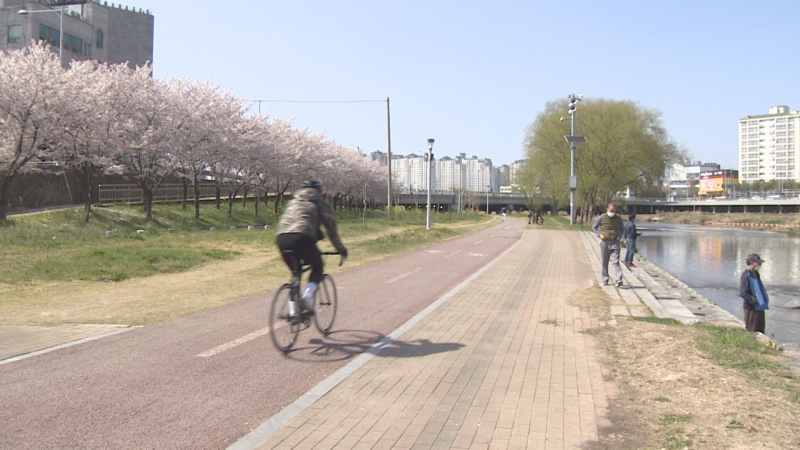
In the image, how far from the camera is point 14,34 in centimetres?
6041

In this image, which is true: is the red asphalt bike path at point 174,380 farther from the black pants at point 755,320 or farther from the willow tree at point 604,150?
the willow tree at point 604,150

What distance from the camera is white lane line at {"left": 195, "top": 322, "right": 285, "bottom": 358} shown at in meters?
6.04

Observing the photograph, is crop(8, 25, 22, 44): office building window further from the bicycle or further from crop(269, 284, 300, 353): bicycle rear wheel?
crop(269, 284, 300, 353): bicycle rear wheel

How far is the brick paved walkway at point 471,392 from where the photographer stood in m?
4.10

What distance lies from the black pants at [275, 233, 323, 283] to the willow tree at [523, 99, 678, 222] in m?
47.2

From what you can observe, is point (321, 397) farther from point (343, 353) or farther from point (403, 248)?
point (403, 248)

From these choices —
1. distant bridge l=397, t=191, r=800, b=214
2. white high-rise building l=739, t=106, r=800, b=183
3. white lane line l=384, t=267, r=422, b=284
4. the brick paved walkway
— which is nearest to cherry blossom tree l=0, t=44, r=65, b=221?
white lane line l=384, t=267, r=422, b=284

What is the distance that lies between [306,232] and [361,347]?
4.63 feet

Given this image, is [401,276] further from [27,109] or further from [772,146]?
Answer: [772,146]

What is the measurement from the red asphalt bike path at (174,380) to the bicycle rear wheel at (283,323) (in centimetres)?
13

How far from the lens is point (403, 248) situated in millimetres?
21656

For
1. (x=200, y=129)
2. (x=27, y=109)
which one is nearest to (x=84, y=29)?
(x=200, y=129)

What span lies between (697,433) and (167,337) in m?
5.36

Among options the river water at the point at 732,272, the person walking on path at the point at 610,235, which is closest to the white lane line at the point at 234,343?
the person walking on path at the point at 610,235
